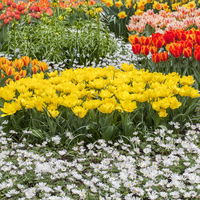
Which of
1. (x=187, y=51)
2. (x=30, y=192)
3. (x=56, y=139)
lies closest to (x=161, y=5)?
(x=187, y=51)

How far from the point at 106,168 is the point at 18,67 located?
249 cm

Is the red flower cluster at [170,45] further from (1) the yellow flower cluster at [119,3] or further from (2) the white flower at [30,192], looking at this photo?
(1) the yellow flower cluster at [119,3]

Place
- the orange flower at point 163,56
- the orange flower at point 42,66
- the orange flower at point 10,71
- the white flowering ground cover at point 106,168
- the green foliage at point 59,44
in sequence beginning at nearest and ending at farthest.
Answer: the white flowering ground cover at point 106,168 < the orange flower at point 10,71 < the orange flower at point 163,56 < the orange flower at point 42,66 < the green foliage at point 59,44

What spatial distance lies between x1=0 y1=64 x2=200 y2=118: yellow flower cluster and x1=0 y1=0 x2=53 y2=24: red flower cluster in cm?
308

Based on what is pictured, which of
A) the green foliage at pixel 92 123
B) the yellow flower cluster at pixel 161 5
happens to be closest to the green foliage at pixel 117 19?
the yellow flower cluster at pixel 161 5

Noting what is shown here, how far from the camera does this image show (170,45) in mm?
5727

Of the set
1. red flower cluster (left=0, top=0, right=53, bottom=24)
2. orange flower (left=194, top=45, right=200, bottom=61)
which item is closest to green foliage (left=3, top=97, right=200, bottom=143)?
orange flower (left=194, top=45, right=200, bottom=61)

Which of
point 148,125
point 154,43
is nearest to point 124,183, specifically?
point 148,125

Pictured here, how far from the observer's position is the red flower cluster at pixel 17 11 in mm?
8164

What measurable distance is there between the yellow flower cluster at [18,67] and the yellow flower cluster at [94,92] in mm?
425

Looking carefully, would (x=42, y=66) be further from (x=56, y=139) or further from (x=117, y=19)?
(x=117, y=19)

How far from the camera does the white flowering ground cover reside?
353 cm

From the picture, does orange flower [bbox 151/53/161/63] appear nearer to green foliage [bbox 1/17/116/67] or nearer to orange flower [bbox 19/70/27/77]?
orange flower [bbox 19/70/27/77]

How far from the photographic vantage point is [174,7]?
35.3 feet
